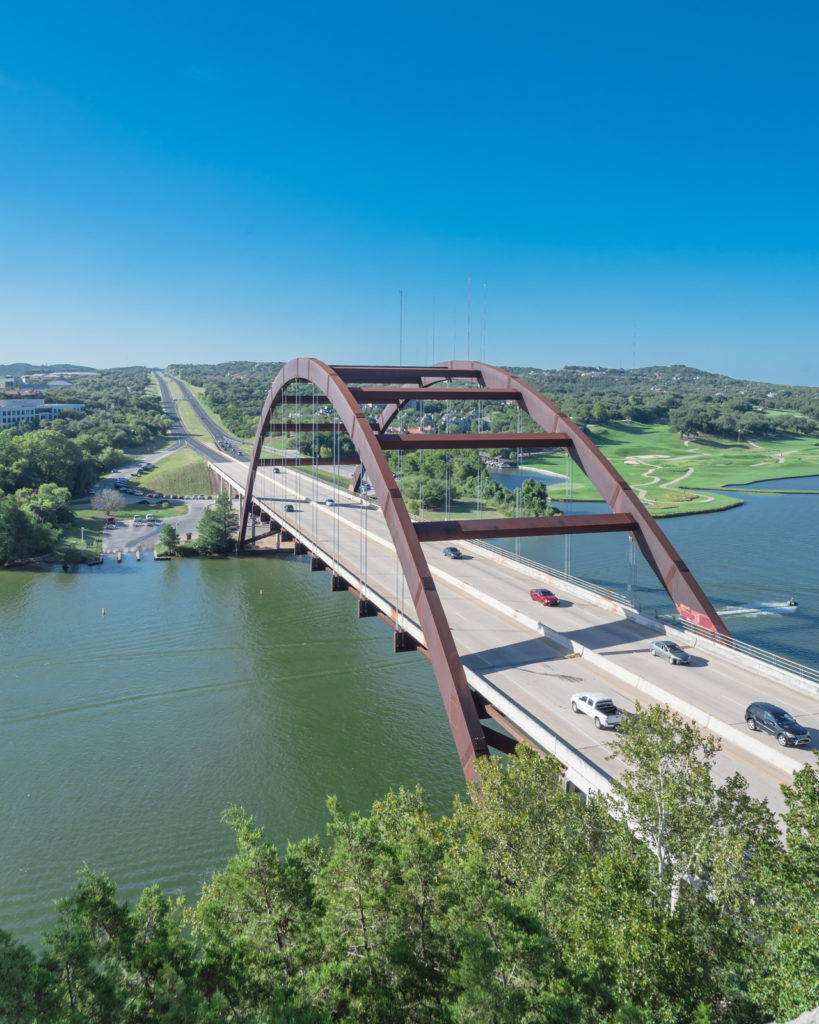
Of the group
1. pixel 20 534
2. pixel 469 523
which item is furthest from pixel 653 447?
pixel 469 523

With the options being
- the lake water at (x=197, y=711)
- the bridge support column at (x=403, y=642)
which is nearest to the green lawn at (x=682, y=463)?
the lake water at (x=197, y=711)

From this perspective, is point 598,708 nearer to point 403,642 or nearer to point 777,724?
point 777,724

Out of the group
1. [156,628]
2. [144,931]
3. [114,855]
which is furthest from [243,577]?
[144,931]

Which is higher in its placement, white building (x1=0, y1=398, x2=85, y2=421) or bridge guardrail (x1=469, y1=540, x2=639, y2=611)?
white building (x1=0, y1=398, x2=85, y2=421)

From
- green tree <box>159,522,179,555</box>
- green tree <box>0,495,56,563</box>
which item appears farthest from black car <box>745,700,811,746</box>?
green tree <box>0,495,56,563</box>

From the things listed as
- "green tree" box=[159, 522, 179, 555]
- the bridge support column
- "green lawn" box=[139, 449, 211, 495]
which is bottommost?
"green tree" box=[159, 522, 179, 555]

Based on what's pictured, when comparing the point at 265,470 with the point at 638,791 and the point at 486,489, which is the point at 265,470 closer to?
the point at 486,489

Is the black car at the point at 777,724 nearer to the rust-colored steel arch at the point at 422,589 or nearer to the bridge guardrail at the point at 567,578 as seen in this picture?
the rust-colored steel arch at the point at 422,589

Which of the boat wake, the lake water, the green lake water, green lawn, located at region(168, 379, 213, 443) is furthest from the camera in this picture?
green lawn, located at region(168, 379, 213, 443)

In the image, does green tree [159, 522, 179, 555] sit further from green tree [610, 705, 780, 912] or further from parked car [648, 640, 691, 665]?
green tree [610, 705, 780, 912]
